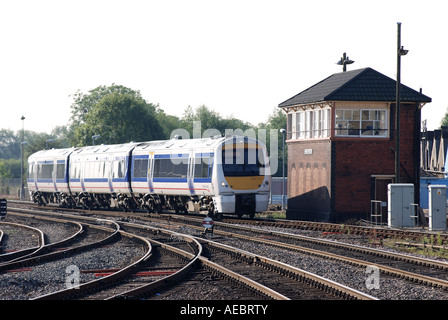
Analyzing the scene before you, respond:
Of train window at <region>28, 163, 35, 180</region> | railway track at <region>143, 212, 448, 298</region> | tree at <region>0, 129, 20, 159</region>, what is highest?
tree at <region>0, 129, 20, 159</region>

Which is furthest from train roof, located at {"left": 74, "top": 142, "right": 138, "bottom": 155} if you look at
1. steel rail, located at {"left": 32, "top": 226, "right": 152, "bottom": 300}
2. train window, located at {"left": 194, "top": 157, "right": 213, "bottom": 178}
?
steel rail, located at {"left": 32, "top": 226, "right": 152, "bottom": 300}

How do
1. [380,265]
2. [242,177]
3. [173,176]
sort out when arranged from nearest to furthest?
[380,265]
[242,177]
[173,176]

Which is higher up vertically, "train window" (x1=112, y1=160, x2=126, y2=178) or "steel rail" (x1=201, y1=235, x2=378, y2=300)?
"train window" (x1=112, y1=160, x2=126, y2=178)

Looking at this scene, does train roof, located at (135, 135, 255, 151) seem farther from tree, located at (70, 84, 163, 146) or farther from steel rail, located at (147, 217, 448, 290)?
tree, located at (70, 84, 163, 146)

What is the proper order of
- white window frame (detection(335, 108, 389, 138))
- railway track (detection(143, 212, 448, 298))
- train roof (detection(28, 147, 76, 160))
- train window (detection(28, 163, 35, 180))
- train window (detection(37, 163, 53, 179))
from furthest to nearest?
train window (detection(28, 163, 35, 180))
train window (detection(37, 163, 53, 179))
train roof (detection(28, 147, 76, 160))
white window frame (detection(335, 108, 389, 138))
railway track (detection(143, 212, 448, 298))

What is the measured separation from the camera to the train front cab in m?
24.4

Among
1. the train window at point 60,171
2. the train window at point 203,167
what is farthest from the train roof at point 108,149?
the train window at point 203,167

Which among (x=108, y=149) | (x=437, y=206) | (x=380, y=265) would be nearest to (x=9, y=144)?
(x=108, y=149)

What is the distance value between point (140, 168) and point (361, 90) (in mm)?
10984

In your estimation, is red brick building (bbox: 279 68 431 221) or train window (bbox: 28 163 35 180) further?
train window (bbox: 28 163 35 180)

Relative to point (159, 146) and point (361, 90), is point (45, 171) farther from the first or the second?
point (361, 90)

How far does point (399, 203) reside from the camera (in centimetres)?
2267

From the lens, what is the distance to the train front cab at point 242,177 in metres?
24.4

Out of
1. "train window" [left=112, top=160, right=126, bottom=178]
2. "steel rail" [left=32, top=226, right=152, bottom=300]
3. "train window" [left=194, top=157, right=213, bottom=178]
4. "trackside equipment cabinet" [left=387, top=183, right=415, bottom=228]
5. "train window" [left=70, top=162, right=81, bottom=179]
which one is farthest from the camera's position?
"train window" [left=70, top=162, right=81, bottom=179]
